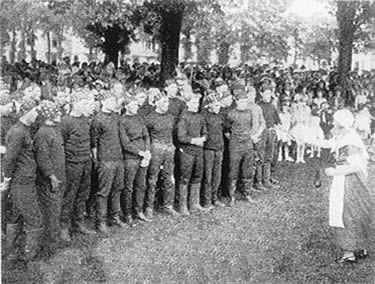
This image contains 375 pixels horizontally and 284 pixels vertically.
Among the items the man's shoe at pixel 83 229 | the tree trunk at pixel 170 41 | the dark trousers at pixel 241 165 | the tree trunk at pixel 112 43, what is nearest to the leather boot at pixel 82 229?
the man's shoe at pixel 83 229

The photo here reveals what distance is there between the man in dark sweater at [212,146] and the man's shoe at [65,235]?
243cm

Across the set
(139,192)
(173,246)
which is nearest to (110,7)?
(139,192)

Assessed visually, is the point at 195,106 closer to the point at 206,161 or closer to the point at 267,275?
the point at 206,161

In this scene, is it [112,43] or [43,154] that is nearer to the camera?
[43,154]

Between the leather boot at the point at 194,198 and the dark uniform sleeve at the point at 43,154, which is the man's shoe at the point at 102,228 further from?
the leather boot at the point at 194,198

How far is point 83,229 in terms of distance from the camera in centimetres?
743

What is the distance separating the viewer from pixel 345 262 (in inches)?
267

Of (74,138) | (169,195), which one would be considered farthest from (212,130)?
(74,138)

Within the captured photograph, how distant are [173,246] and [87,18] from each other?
720 cm

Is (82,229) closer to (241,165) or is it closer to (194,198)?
(194,198)

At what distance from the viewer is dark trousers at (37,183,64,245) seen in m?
6.71

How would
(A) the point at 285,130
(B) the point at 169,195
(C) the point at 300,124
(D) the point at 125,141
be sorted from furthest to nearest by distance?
1. (C) the point at 300,124
2. (A) the point at 285,130
3. (B) the point at 169,195
4. (D) the point at 125,141

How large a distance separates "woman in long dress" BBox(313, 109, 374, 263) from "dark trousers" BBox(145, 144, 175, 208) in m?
2.35

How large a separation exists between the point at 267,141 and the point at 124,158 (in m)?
3.32
